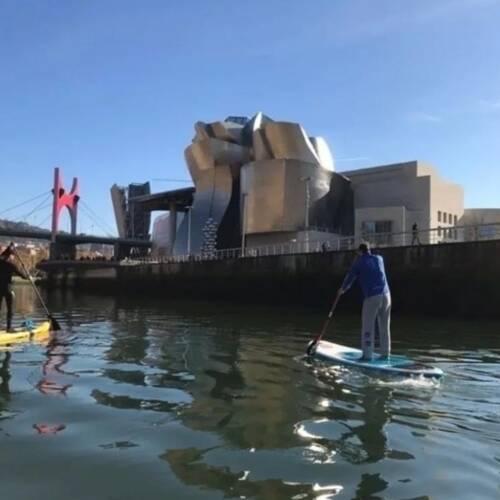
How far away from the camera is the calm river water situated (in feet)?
15.2

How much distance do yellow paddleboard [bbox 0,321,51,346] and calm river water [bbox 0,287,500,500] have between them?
1.45 metres

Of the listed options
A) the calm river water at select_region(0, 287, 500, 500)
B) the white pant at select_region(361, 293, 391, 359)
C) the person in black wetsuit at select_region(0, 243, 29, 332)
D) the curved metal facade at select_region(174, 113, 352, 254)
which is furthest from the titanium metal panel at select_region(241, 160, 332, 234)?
the white pant at select_region(361, 293, 391, 359)

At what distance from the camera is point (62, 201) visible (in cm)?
11812

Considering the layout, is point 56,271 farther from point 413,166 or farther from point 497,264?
point 497,264

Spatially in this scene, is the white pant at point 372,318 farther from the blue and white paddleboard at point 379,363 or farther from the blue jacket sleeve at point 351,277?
the blue jacket sleeve at point 351,277

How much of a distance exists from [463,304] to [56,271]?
75844 mm

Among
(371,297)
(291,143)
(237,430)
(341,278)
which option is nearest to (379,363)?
(371,297)

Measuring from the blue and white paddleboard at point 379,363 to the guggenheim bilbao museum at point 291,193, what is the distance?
5168 centimetres

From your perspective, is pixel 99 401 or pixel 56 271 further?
pixel 56 271

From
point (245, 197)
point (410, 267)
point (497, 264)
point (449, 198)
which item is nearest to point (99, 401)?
point (497, 264)

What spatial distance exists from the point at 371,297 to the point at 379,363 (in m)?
1.09

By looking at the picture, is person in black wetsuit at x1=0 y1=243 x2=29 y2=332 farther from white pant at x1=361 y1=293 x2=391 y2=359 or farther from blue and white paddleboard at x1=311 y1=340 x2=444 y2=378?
white pant at x1=361 y1=293 x2=391 y2=359

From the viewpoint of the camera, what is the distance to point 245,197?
72.6 m

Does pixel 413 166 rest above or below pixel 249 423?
above
